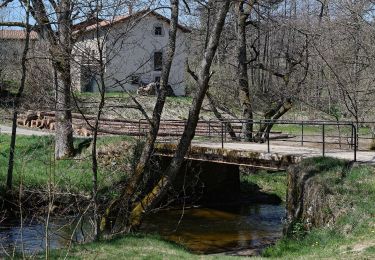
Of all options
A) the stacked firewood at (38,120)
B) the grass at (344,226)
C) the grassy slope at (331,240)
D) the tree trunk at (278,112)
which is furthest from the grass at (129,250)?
the stacked firewood at (38,120)

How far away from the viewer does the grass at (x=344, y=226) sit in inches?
417

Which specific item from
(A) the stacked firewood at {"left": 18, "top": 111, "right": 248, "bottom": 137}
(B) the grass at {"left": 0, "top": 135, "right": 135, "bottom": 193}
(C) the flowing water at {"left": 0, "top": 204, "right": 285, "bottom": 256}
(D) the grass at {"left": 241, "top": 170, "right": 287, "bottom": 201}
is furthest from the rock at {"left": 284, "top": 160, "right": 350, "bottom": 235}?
(A) the stacked firewood at {"left": 18, "top": 111, "right": 248, "bottom": 137}

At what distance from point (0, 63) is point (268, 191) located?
17735 millimetres

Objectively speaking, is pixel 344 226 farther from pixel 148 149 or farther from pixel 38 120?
pixel 38 120

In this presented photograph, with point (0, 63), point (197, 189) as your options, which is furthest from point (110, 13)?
point (0, 63)

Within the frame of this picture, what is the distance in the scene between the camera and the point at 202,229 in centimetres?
1938

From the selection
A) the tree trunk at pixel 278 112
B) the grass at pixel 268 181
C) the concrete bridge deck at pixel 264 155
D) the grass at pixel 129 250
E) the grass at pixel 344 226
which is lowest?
the grass at pixel 268 181

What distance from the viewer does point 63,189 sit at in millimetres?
21188

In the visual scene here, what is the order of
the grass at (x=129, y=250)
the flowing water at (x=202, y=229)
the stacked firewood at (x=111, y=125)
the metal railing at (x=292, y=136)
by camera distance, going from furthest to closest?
the stacked firewood at (x=111, y=125), the metal railing at (x=292, y=136), the flowing water at (x=202, y=229), the grass at (x=129, y=250)

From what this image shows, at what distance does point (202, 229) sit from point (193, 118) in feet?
17.5

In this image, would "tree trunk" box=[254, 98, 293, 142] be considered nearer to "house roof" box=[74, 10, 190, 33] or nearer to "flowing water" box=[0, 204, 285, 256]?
"flowing water" box=[0, 204, 285, 256]

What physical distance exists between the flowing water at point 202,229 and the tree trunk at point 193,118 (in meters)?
1.04

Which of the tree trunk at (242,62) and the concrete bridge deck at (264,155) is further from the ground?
the tree trunk at (242,62)

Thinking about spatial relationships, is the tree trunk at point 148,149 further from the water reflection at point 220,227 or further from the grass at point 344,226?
the grass at point 344,226
